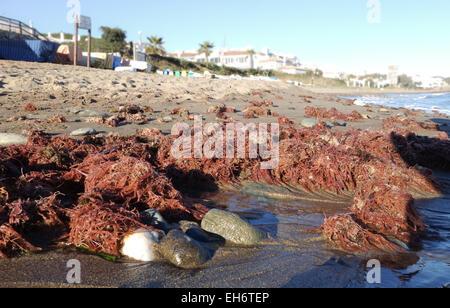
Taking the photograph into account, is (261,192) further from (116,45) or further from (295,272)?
(116,45)

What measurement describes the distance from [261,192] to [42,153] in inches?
140

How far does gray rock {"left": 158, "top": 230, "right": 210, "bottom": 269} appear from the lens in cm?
315

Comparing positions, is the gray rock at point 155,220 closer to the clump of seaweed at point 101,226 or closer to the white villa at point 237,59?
the clump of seaweed at point 101,226

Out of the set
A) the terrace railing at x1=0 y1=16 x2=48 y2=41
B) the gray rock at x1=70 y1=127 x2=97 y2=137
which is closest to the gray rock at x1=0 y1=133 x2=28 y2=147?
the gray rock at x1=70 y1=127 x2=97 y2=137

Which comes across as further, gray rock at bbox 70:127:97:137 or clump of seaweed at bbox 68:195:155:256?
gray rock at bbox 70:127:97:137

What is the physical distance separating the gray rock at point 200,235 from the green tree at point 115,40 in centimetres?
4751

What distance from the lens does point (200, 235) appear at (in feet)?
12.2

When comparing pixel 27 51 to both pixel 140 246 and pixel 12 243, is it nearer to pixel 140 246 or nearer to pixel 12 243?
pixel 12 243

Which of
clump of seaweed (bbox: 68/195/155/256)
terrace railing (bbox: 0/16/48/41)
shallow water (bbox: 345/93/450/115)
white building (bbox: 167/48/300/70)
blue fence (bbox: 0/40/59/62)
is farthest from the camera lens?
white building (bbox: 167/48/300/70)

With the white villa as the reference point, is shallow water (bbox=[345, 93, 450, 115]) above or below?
below

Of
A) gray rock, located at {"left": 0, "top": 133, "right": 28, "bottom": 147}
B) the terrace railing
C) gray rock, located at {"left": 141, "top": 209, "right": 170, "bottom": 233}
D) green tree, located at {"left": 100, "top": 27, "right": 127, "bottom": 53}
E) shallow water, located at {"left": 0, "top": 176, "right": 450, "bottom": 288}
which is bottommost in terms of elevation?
shallow water, located at {"left": 0, "top": 176, "right": 450, "bottom": 288}

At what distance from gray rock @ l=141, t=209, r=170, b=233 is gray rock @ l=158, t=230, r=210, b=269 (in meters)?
0.42

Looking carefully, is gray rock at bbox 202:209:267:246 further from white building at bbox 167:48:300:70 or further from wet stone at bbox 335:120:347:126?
white building at bbox 167:48:300:70
